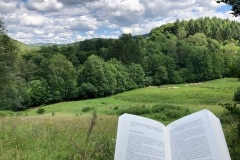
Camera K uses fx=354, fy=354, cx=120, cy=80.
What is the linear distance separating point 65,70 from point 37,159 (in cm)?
7164

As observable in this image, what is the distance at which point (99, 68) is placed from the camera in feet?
252

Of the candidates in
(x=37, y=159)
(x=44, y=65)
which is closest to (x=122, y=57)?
(x=44, y=65)

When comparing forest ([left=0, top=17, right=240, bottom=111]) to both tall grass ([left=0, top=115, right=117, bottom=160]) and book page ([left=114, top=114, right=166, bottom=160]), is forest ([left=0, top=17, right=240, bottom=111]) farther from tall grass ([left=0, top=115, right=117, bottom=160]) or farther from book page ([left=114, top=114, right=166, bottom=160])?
book page ([left=114, top=114, right=166, bottom=160])

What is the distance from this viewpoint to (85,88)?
71.3m

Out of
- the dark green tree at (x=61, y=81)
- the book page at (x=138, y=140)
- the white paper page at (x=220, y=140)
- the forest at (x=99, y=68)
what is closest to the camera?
the white paper page at (x=220, y=140)

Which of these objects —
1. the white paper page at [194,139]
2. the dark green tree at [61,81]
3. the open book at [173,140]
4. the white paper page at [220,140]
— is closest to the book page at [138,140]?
the open book at [173,140]

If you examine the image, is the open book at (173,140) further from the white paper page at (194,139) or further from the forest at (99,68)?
the forest at (99,68)

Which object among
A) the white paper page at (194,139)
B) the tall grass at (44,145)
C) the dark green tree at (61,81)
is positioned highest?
the dark green tree at (61,81)

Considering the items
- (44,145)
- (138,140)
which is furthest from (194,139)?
(44,145)

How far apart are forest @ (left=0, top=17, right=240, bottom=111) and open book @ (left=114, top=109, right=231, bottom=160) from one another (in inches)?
1403

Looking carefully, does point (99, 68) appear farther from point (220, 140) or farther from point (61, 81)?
point (220, 140)

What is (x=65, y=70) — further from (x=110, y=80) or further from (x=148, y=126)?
(x=148, y=126)

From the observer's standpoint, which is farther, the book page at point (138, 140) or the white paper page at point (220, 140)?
the book page at point (138, 140)

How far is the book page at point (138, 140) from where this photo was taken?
3.14 m
